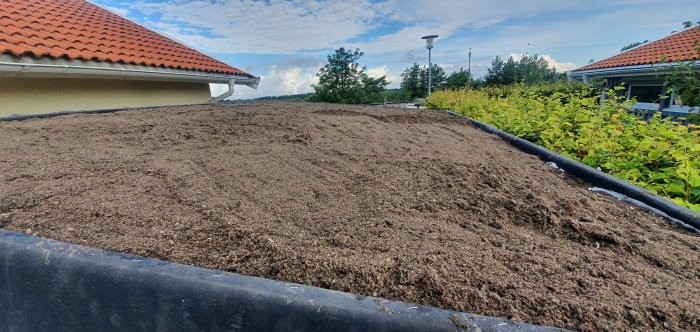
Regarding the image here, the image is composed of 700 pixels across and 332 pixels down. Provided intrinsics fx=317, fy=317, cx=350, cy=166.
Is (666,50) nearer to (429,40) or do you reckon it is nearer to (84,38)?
(429,40)

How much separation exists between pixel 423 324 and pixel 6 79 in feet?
19.4

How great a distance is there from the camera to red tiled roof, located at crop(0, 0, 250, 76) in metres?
4.56

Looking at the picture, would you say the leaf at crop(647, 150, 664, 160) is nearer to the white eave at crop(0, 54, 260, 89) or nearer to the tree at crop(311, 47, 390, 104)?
the white eave at crop(0, 54, 260, 89)

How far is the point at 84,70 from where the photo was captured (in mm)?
→ 4684

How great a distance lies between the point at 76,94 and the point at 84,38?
1.37 meters

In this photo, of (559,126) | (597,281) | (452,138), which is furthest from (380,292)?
(559,126)

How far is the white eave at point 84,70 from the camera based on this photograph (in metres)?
3.91

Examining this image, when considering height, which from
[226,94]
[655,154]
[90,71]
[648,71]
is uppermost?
[648,71]

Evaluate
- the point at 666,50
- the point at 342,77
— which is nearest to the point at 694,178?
the point at 666,50

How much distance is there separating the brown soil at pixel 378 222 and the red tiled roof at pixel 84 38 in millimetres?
3258

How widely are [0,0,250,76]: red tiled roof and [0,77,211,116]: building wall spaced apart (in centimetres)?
45

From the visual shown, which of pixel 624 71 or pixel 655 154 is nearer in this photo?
pixel 655 154

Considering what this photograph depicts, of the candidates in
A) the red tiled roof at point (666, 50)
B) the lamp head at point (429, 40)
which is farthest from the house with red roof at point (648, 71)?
the lamp head at point (429, 40)

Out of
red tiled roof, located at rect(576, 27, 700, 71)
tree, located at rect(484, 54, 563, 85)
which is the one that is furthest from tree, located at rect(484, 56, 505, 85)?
red tiled roof, located at rect(576, 27, 700, 71)
